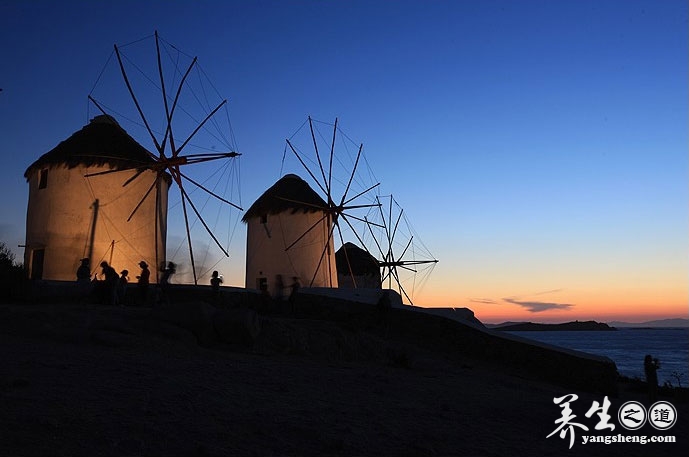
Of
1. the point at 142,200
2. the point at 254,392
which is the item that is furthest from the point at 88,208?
the point at 254,392

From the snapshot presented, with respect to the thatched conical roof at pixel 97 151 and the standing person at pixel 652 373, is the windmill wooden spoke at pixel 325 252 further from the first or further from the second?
the standing person at pixel 652 373

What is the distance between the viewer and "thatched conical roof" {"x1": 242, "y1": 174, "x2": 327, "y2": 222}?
24016mm

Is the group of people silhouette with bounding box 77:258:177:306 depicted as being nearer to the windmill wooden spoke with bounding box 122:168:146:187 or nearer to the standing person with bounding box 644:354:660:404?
the windmill wooden spoke with bounding box 122:168:146:187

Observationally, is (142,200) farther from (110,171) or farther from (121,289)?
(121,289)

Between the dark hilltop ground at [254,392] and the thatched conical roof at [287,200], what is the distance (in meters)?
12.9

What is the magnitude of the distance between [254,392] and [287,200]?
59.4 feet

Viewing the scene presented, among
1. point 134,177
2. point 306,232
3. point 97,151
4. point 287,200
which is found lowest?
point 306,232

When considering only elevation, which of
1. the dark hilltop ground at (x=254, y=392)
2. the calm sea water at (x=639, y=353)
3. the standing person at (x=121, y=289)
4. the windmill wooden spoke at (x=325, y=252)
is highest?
the windmill wooden spoke at (x=325, y=252)

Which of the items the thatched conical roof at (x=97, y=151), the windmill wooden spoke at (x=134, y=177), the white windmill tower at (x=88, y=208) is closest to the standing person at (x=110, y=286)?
the white windmill tower at (x=88, y=208)

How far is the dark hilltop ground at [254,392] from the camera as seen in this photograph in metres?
4.36

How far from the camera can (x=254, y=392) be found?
5.91m

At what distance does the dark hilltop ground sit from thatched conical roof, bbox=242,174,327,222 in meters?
12.9

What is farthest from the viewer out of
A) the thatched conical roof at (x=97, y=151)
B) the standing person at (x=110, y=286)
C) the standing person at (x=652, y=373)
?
the thatched conical roof at (x=97, y=151)

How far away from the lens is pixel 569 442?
5.70 m
